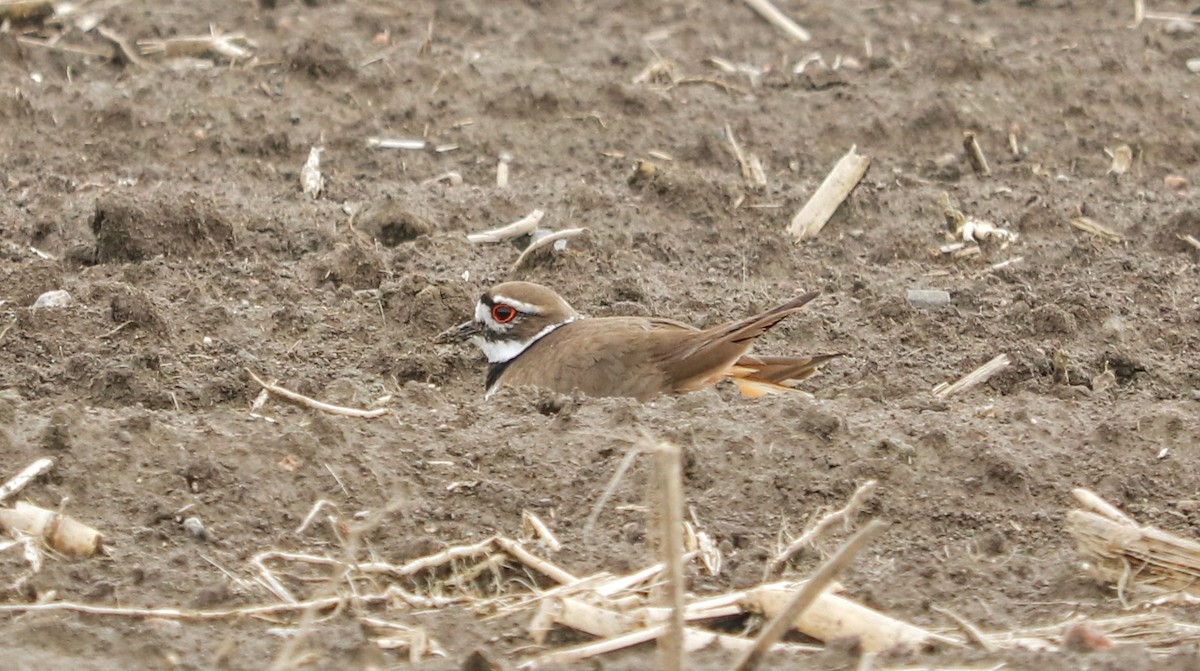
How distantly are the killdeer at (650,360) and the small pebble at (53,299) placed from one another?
6.47 feet

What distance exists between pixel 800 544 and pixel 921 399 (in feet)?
5.59

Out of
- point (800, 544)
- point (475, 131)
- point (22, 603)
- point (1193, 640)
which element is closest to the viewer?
point (1193, 640)

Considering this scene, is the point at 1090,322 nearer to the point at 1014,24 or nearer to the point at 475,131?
the point at 475,131

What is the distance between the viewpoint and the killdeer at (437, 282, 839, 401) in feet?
23.3

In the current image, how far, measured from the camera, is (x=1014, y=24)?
12.9 metres

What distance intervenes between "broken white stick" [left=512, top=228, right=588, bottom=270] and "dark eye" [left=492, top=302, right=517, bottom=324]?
3.16ft

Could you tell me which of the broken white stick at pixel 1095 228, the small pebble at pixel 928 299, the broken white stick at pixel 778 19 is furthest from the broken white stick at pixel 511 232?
the broken white stick at pixel 778 19

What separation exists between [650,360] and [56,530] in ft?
8.60

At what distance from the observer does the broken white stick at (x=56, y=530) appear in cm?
529

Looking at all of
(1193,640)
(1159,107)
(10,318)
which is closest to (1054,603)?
(1193,640)

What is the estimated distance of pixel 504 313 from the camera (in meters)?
7.73

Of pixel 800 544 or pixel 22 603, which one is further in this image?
pixel 800 544

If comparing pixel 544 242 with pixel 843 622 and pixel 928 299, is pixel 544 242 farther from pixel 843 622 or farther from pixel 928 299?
pixel 843 622

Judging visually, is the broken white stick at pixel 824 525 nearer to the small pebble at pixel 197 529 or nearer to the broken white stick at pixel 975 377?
the broken white stick at pixel 975 377
